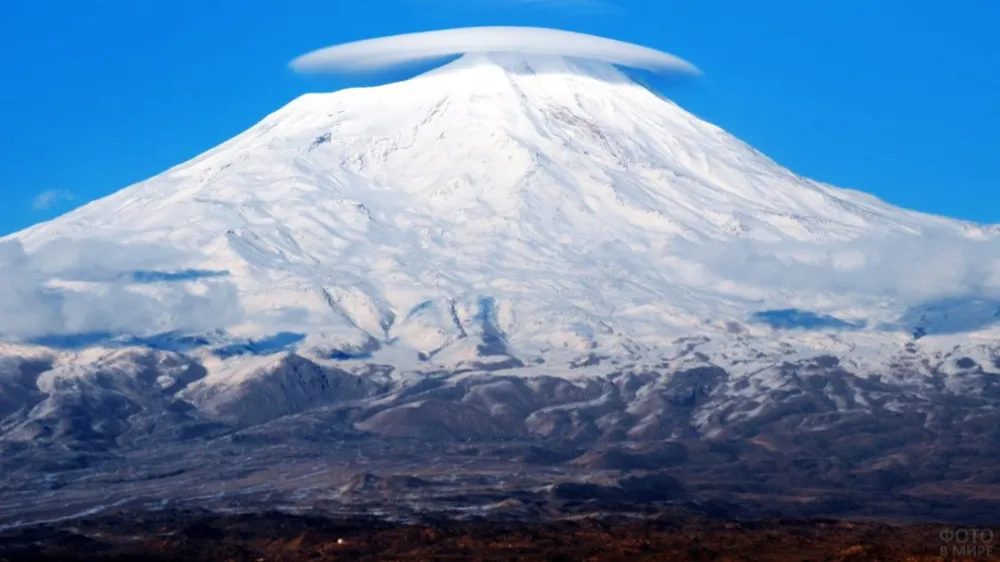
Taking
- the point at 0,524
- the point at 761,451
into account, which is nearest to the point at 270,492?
the point at 0,524

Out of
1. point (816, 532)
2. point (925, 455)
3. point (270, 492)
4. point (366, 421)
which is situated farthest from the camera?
point (366, 421)

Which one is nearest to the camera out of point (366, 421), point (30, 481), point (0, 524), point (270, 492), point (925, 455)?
point (0, 524)

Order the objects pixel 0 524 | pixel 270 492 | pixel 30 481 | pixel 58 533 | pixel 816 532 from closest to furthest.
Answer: pixel 816 532 < pixel 58 533 < pixel 0 524 < pixel 270 492 < pixel 30 481

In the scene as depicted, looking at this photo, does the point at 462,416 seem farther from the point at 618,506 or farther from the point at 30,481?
the point at 618,506

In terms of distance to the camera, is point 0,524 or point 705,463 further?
point 705,463

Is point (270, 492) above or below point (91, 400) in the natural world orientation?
below

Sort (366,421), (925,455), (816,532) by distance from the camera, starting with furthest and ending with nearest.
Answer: (366,421) → (925,455) → (816,532)

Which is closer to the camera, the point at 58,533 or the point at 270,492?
the point at 58,533

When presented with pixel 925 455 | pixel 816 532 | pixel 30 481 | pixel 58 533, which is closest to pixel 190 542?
pixel 58 533

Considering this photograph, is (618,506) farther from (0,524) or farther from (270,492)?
(0,524)
